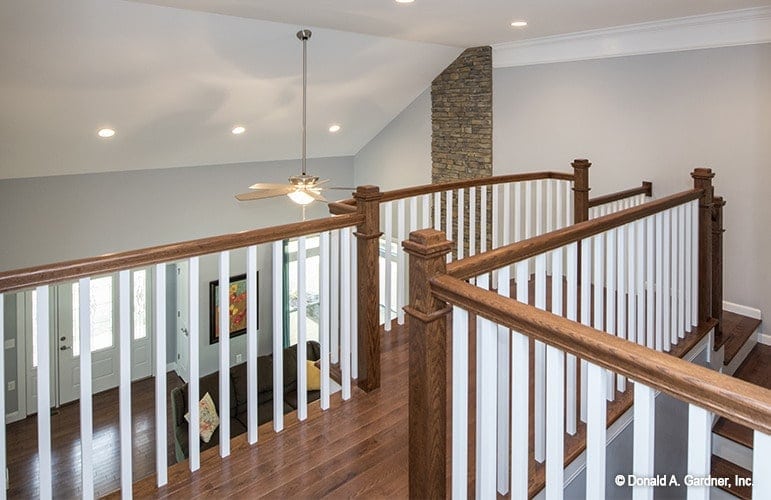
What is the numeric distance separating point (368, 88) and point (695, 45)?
3611 millimetres

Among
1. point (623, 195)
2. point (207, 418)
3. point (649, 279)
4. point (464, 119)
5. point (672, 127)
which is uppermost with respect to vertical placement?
point (464, 119)

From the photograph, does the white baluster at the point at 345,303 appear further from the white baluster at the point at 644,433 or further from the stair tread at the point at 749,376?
the stair tread at the point at 749,376

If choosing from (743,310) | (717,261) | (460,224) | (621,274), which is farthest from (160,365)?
(743,310)

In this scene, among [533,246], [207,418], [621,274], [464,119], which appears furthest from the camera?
[464,119]

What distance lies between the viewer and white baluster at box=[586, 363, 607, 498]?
1169 mm

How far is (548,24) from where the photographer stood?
4.87 metres

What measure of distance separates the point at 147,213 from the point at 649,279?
6397 millimetres

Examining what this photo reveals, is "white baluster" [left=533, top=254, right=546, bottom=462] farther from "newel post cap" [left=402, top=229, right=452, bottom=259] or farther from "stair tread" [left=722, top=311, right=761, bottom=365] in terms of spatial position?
"stair tread" [left=722, top=311, right=761, bottom=365]

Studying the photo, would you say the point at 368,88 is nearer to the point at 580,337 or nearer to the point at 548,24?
the point at 548,24

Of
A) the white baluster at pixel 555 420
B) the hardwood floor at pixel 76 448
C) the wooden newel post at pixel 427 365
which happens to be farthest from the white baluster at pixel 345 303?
the hardwood floor at pixel 76 448

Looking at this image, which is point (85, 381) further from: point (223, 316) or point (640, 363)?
point (640, 363)

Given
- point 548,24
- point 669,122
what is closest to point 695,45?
point 669,122

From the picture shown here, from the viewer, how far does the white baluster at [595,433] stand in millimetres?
1169

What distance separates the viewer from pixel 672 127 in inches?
185
